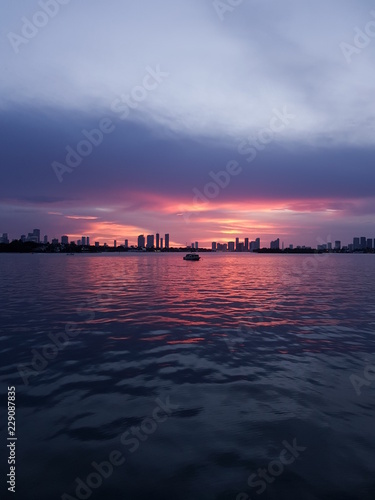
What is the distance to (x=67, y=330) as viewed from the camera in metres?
20.7

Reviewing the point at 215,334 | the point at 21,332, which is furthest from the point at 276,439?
the point at 21,332

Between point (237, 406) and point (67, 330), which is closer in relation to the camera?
point (237, 406)

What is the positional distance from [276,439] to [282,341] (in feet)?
33.3

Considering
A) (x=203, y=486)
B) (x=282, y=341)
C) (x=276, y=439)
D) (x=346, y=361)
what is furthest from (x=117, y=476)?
(x=282, y=341)

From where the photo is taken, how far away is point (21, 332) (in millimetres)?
20078

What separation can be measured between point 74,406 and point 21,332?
11510 millimetres

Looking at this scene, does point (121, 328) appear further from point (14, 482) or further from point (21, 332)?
point (14, 482)

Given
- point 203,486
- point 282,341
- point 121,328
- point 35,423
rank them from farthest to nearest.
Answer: point 121,328 < point 282,341 < point 35,423 < point 203,486

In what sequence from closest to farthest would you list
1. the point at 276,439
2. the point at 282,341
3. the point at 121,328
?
1. the point at 276,439
2. the point at 282,341
3. the point at 121,328

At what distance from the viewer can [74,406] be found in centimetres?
1044

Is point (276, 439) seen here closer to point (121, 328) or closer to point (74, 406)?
point (74, 406)

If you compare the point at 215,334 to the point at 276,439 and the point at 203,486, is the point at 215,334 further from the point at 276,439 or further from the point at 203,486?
the point at 203,486

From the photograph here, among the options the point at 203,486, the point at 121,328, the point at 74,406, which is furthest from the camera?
the point at 121,328

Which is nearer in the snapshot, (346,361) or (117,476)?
(117,476)
